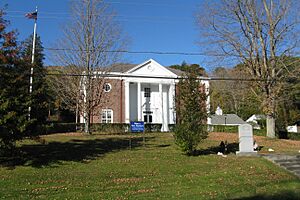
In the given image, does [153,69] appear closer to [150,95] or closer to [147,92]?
[147,92]

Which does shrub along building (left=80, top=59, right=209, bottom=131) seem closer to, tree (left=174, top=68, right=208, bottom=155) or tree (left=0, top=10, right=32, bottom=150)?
tree (left=174, top=68, right=208, bottom=155)

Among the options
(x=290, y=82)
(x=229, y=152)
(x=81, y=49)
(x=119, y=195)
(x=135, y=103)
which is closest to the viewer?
(x=119, y=195)

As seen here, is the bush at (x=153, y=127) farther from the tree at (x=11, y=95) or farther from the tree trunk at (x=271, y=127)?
the tree at (x=11, y=95)

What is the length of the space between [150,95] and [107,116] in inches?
277

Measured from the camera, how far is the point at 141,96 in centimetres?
4516

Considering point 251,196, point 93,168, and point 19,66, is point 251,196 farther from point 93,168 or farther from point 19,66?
point 19,66

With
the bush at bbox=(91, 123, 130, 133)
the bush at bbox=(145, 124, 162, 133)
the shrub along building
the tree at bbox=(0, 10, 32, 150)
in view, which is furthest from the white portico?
the tree at bbox=(0, 10, 32, 150)

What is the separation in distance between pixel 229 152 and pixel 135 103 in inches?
979

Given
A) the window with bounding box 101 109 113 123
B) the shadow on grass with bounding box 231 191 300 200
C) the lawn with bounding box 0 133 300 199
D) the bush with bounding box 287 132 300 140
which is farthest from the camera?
the window with bounding box 101 109 113 123

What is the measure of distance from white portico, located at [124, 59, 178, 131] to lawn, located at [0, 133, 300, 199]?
960 inches

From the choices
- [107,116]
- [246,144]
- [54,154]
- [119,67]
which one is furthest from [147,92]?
[54,154]

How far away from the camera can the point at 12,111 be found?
1384 cm

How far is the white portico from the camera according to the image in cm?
4312

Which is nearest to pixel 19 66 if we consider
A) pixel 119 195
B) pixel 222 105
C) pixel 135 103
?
pixel 119 195
